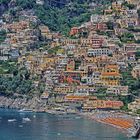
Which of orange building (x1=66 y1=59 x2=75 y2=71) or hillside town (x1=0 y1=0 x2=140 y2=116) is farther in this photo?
orange building (x1=66 y1=59 x2=75 y2=71)

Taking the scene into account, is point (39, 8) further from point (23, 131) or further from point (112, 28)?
point (23, 131)


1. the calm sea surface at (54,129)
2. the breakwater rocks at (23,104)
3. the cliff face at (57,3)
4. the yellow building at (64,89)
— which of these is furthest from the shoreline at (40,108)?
the cliff face at (57,3)

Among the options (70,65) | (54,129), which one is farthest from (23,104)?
(54,129)

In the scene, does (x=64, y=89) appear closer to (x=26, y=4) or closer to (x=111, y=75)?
(x=111, y=75)

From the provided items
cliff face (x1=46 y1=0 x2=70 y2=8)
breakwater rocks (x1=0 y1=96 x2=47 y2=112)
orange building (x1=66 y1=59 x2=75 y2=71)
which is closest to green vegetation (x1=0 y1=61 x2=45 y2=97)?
Answer: breakwater rocks (x1=0 y1=96 x2=47 y2=112)

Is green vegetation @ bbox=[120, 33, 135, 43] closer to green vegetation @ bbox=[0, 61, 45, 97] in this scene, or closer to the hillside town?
the hillside town
